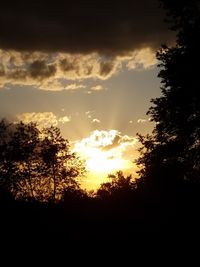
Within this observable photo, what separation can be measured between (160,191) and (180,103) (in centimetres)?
768

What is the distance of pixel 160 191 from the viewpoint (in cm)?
2381

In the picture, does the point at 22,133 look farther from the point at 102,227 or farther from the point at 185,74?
the point at 102,227

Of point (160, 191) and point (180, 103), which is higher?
point (180, 103)

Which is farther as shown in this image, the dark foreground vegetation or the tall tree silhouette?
the tall tree silhouette

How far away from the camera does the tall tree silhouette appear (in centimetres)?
2911

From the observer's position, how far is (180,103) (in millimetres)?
29281

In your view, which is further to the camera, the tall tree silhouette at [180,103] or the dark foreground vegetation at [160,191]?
the tall tree silhouette at [180,103]

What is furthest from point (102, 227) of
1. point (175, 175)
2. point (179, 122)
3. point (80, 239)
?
point (179, 122)

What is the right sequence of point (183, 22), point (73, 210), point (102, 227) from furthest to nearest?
point (183, 22), point (73, 210), point (102, 227)

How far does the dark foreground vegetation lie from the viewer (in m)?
21.3

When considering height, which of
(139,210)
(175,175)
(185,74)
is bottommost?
(139,210)

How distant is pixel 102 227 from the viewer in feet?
71.5

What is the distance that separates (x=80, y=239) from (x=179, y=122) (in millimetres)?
12494

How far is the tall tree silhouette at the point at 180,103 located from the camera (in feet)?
95.5
